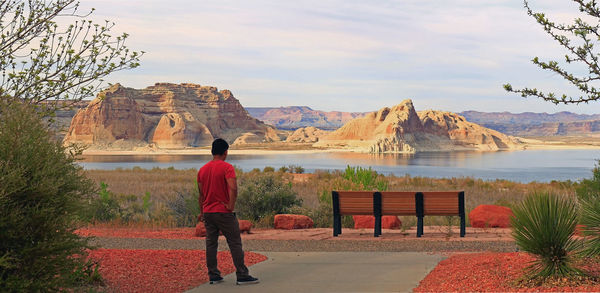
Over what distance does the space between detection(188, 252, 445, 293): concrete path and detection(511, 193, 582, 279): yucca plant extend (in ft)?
4.56

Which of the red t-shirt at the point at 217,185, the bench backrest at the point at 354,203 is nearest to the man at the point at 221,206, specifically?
the red t-shirt at the point at 217,185

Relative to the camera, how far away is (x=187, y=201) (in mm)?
16656

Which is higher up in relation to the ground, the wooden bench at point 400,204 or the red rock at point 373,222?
the wooden bench at point 400,204

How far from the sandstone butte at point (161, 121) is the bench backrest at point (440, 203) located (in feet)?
454

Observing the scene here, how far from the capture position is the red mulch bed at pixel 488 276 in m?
6.23

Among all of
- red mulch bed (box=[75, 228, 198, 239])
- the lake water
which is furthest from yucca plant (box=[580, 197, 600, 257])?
the lake water

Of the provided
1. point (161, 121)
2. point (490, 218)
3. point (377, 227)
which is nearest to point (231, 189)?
point (377, 227)

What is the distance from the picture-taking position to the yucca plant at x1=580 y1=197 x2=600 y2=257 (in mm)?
6819

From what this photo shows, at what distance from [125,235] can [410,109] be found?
141m

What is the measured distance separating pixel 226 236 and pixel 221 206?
38cm

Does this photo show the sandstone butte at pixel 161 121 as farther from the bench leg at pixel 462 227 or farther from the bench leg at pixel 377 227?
the bench leg at pixel 462 227

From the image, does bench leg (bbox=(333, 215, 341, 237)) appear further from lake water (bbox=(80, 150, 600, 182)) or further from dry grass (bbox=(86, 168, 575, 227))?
lake water (bbox=(80, 150, 600, 182))

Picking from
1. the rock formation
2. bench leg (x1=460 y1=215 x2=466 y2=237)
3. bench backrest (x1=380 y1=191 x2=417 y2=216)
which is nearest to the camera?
bench leg (x1=460 y1=215 x2=466 y2=237)

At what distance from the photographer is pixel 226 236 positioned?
24.1ft
